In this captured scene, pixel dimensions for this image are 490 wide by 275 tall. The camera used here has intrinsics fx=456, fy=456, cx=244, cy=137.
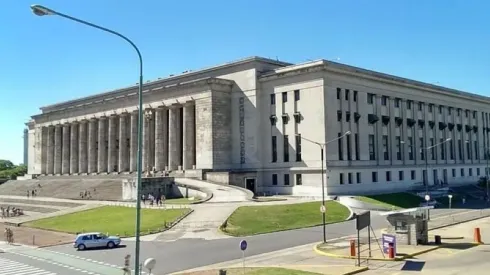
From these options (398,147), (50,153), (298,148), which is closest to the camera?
(298,148)

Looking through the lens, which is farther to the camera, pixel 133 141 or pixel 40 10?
pixel 133 141

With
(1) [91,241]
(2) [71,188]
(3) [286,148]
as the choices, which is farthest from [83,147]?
(1) [91,241]

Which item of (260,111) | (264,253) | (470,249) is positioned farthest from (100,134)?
(470,249)

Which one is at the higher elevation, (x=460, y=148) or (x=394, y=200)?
(x=460, y=148)

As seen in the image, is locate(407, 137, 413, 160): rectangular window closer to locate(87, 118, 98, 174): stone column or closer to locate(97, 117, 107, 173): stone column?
locate(97, 117, 107, 173): stone column

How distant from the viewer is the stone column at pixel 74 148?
117 m

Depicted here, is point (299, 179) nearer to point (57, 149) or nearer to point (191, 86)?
point (191, 86)

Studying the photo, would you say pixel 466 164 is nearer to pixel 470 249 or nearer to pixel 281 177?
pixel 281 177

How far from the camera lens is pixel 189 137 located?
83.6 meters

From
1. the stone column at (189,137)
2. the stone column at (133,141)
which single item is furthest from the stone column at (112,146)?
the stone column at (189,137)

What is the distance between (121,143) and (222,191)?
42.3m

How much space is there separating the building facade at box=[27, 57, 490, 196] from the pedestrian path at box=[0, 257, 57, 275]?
126 ft

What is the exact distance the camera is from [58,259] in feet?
109

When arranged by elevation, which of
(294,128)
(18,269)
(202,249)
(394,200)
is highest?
(294,128)
